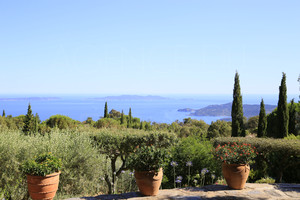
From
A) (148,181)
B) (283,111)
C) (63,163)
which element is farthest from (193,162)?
(283,111)

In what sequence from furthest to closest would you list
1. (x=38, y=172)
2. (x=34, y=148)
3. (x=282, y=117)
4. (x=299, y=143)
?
(x=282, y=117)
(x=299, y=143)
(x=34, y=148)
(x=38, y=172)

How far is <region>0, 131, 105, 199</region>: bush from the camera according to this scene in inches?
192

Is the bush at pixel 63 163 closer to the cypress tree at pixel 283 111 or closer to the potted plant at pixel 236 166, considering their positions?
the potted plant at pixel 236 166

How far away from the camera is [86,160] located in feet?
18.2

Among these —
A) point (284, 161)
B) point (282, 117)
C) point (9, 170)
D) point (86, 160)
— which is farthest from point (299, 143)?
point (282, 117)

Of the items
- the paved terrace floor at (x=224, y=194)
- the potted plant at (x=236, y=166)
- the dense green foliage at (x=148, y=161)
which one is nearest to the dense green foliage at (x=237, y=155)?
the potted plant at (x=236, y=166)

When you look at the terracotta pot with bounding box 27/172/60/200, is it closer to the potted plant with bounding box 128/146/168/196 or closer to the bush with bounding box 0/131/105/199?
the bush with bounding box 0/131/105/199

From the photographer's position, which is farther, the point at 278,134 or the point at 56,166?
the point at 278,134

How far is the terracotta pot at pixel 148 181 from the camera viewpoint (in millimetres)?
4379

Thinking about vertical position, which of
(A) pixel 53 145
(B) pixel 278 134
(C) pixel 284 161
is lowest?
(B) pixel 278 134

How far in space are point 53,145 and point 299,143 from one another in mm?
A: 6534

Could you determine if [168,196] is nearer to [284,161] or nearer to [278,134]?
[284,161]

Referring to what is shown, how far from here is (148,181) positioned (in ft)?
14.4

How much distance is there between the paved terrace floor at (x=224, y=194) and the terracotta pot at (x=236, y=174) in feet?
0.40
